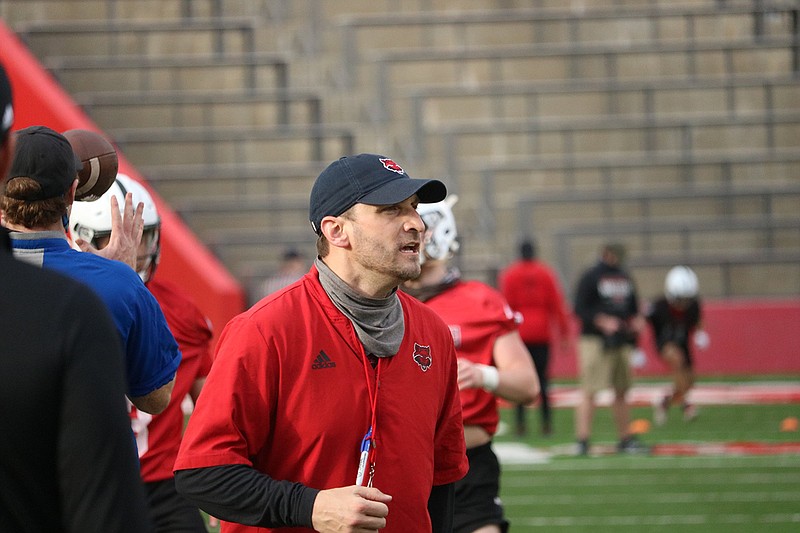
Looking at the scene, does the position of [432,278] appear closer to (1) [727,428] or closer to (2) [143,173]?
(1) [727,428]

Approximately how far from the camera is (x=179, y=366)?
4734 millimetres

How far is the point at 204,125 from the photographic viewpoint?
69.7 feet

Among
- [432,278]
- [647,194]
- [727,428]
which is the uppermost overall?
[432,278]

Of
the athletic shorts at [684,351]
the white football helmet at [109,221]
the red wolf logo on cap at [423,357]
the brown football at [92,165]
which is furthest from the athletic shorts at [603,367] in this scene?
the red wolf logo on cap at [423,357]

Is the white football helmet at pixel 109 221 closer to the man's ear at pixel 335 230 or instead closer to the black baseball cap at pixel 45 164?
the man's ear at pixel 335 230

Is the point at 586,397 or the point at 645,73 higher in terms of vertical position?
the point at 645,73

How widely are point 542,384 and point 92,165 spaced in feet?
30.5

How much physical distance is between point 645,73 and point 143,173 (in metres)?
8.21

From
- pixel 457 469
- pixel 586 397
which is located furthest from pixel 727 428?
pixel 457 469

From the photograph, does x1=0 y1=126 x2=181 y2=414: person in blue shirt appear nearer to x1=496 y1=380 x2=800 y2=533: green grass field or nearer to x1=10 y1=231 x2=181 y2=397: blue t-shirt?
x1=10 y1=231 x2=181 y2=397: blue t-shirt

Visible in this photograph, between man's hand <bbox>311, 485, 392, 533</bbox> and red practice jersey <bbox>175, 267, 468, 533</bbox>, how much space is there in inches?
6.3

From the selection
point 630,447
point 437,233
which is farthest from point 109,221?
point 630,447

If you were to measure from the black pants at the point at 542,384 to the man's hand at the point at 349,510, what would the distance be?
30.8ft

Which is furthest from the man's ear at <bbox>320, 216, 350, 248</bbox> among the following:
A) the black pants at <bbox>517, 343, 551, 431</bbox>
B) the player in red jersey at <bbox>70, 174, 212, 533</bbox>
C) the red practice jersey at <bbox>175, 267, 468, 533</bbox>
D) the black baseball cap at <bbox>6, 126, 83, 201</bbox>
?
the black pants at <bbox>517, 343, 551, 431</bbox>
